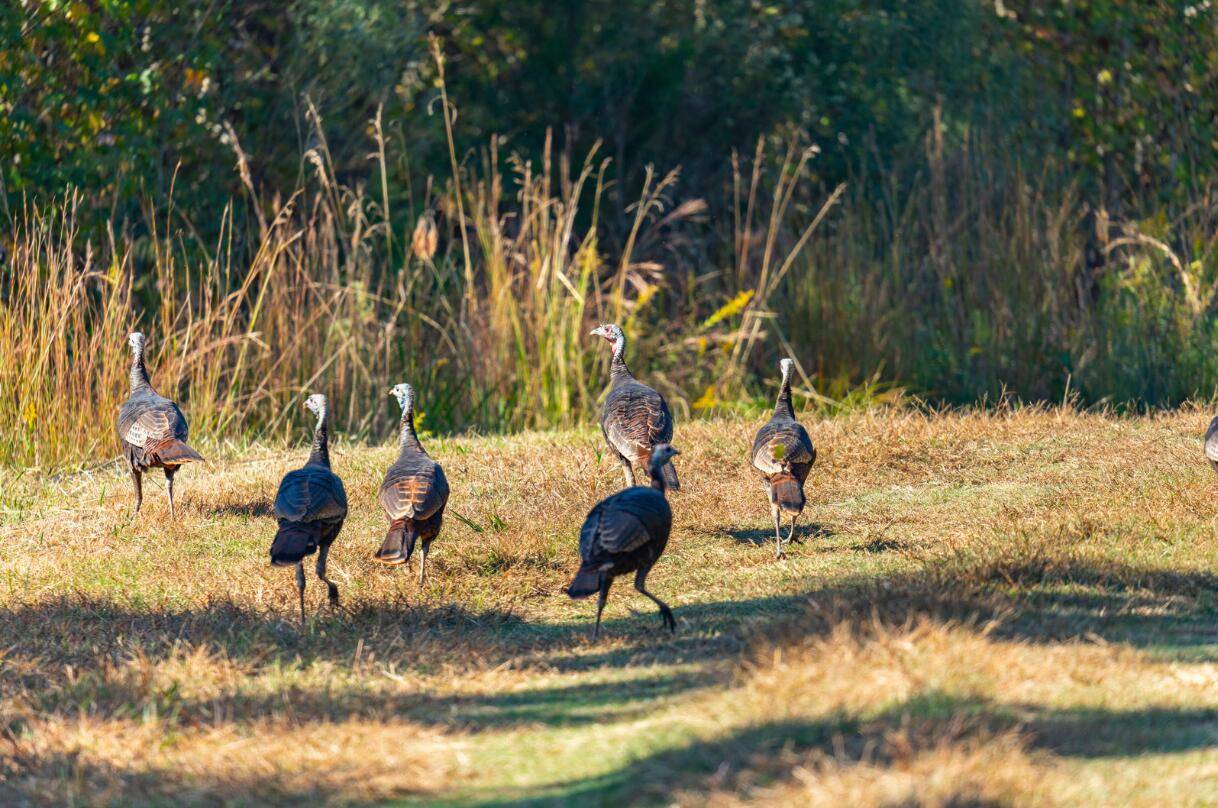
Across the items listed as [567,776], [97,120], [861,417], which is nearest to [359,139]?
[97,120]

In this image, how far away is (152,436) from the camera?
829cm

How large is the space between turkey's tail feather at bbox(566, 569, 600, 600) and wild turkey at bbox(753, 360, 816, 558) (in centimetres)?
165

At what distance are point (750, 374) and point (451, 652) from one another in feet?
23.9

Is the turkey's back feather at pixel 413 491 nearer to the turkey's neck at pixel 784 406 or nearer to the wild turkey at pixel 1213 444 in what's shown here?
the turkey's neck at pixel 784 406

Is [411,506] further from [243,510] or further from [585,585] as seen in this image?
[243,510]

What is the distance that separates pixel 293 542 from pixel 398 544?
0.48m

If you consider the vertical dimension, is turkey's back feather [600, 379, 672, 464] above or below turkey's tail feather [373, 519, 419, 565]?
above

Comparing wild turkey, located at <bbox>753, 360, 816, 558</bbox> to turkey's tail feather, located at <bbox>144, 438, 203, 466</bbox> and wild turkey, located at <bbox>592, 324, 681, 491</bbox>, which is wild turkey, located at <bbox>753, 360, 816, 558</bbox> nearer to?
wild turkey, located at <bbox>592, 324, 681, 491</bbox>

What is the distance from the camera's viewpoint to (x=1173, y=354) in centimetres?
1205

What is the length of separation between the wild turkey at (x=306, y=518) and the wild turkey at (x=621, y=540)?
1.22 metres

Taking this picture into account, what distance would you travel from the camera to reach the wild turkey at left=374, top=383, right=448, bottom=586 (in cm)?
663

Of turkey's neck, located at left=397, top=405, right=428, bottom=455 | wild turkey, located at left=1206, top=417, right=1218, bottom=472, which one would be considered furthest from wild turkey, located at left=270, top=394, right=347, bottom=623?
wild turkey, located at left=1206, top=417, right=1218, bottom=472

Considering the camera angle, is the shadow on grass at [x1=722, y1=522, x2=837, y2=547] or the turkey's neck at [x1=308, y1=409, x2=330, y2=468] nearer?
the turkey's neck at [x1=308, y1=409, x2=330, y2=468]

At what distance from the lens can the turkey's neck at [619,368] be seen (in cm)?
912
